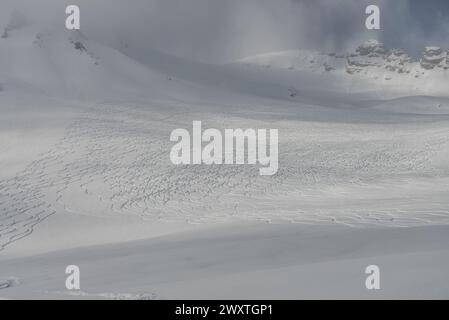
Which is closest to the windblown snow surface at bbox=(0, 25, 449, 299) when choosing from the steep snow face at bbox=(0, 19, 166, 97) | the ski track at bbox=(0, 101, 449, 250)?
the ski track at bbox=(0, 101, 449, 250)

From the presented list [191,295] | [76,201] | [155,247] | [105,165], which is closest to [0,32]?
[105,165]

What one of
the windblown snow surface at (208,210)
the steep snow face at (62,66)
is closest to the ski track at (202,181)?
the windblown snow surface at (208,210)

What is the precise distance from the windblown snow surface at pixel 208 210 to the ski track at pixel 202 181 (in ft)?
0.25

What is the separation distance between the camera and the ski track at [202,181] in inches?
491

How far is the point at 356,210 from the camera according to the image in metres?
11.7

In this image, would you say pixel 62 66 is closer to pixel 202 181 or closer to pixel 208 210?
pixel 202 181

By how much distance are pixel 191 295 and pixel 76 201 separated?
10.9 metres

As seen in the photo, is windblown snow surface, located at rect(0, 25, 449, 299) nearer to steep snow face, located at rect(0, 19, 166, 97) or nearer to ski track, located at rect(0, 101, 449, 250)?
ski track, located at rect(0, 101, 449, 250)

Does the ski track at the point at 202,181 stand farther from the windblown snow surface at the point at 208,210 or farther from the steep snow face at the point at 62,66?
the steep snow face at the point at 62,66

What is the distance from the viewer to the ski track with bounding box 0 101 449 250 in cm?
1247

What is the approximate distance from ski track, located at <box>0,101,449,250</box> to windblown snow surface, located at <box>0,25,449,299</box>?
75mm

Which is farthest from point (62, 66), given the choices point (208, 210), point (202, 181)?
point (208, 210)

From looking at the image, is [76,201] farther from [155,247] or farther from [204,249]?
[204,249]

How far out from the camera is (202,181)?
18828mm
